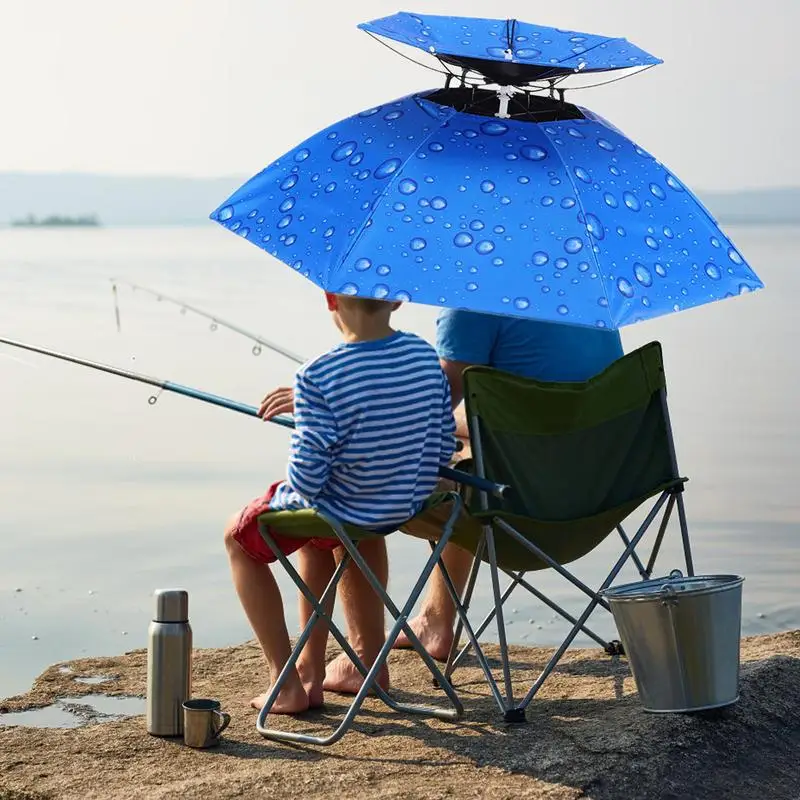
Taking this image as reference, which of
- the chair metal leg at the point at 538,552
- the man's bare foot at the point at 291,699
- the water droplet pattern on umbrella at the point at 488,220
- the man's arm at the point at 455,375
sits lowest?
the man's bare foot at the point at 291,699

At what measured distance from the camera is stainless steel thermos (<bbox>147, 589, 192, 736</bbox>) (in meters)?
3.69

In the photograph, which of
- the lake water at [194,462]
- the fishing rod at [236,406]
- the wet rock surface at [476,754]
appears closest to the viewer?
the wet rock surface at [476,754]

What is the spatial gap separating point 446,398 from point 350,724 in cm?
72

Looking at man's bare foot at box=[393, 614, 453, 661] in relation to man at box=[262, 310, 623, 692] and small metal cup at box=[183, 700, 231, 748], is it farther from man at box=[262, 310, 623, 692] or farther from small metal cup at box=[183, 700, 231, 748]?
small metal cup at box=[183, 700, 231, 748]

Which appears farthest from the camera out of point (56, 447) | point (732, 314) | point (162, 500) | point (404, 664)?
point (732, 314)

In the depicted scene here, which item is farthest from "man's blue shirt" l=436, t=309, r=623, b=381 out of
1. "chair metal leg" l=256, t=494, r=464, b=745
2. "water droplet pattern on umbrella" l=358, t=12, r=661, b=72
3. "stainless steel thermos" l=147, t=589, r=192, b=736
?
"stainless steel thermos" l=147, t=589, r=192, b=736

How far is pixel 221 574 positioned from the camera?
18.0 ft

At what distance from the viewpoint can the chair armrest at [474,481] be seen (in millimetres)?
3512

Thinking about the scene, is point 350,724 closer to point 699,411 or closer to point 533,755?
point 533,755

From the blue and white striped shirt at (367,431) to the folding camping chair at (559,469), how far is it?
11cm

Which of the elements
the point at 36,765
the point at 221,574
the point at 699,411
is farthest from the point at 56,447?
the point at 36,765

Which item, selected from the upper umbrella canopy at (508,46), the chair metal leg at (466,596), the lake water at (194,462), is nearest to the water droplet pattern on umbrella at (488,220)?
the upper umbrella canopy at (508,46)

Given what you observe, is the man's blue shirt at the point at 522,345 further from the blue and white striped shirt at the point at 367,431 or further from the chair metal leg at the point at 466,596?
the chair metal leg at the point at 466,596

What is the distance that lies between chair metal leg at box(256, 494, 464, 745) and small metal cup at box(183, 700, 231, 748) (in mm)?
100
